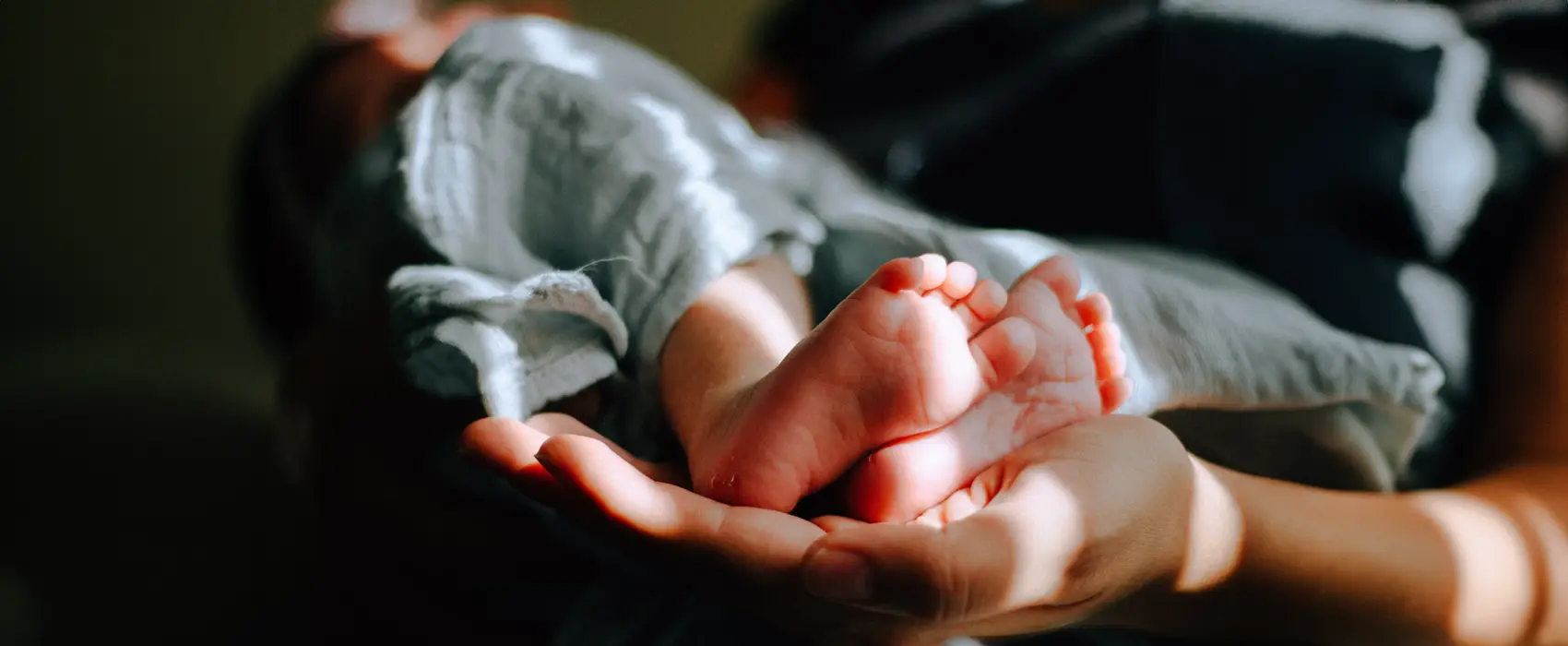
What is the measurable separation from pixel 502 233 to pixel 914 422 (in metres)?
0.24

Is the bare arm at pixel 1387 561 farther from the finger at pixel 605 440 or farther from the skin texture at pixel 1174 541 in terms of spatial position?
the finger at pixel 605 440

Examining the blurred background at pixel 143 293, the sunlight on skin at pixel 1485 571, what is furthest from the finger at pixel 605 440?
the blurred background at pixel 143 293

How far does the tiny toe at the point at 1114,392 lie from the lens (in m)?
0.36

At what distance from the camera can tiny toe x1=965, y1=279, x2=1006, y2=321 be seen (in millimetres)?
347

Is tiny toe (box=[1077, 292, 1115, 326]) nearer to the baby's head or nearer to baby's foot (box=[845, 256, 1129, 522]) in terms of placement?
baby's foot (box=[845, 256, 1129, 522])

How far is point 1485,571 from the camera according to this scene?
1.33 feet

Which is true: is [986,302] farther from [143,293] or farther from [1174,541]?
[143,293]

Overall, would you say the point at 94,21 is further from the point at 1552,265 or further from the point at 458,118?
the point at 1552,265

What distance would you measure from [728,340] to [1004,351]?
4.4 inches

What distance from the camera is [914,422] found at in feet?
1.05

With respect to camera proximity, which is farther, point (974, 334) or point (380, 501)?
point (380, 501)

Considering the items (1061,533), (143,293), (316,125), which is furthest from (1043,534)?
(143,293)

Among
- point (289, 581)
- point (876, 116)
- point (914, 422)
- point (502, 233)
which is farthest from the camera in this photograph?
point (876, 116)

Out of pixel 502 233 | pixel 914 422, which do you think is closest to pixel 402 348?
pixel 502 233
